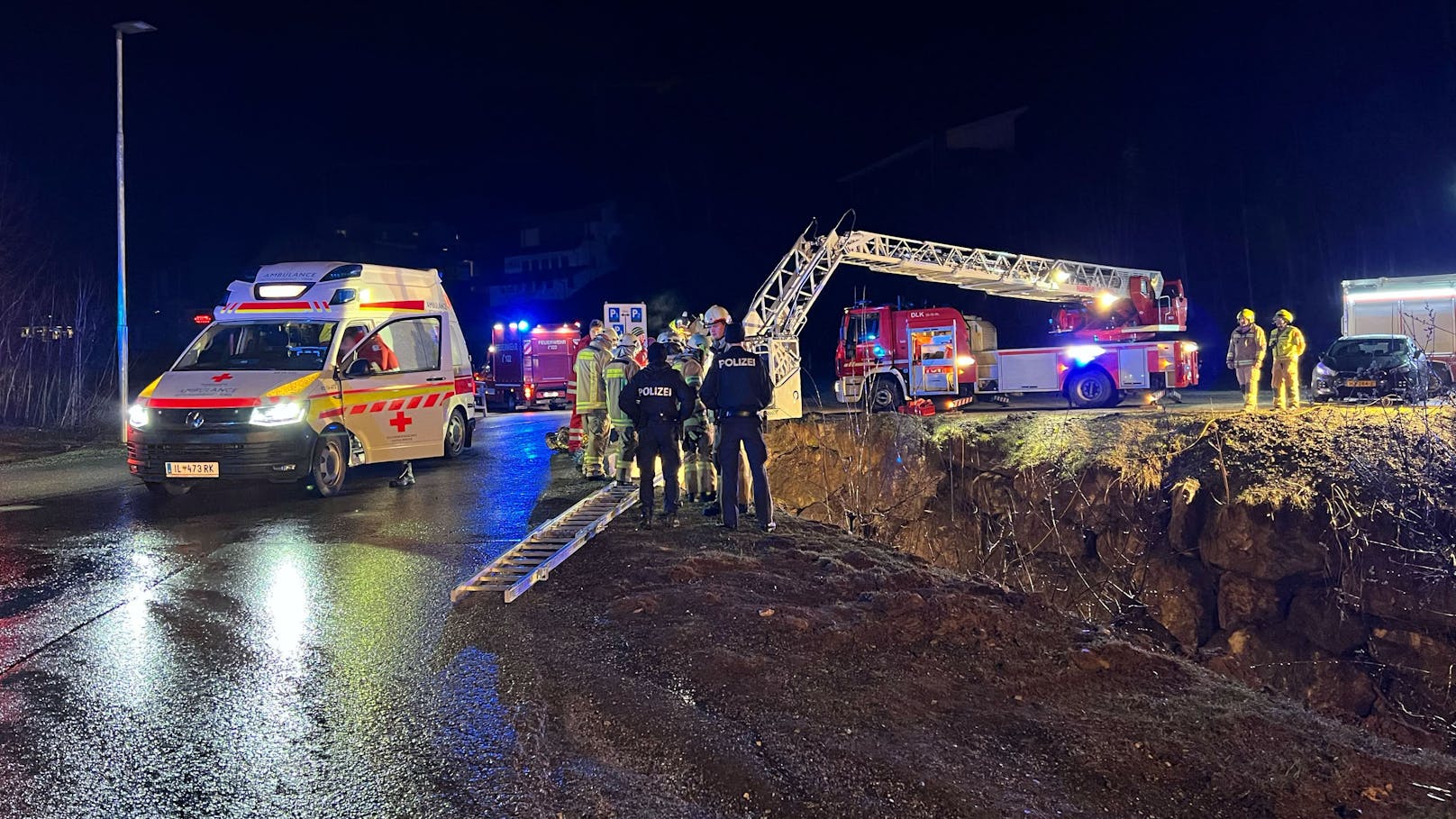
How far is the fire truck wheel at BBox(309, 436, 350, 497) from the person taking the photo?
9836 mm

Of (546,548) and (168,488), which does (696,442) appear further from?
(168,488)

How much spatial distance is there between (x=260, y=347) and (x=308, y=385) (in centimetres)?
121

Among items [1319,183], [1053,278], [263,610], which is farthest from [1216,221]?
[263,610]

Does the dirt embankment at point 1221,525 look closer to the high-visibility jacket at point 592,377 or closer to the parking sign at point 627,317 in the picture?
the high-visibility jacket at point 592,377

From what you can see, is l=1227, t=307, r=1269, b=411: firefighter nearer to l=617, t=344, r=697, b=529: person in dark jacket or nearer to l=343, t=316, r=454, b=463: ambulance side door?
l=617, t=344, r=697, b=529: person in dark jacket

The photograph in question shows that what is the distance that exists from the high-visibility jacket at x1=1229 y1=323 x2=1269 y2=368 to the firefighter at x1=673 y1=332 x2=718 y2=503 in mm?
10731

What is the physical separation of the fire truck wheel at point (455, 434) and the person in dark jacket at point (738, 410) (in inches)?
233

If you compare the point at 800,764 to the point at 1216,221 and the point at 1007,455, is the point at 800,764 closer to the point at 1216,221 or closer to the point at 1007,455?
the point at 1007,455

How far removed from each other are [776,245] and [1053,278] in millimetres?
31266

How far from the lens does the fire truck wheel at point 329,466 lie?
984cm

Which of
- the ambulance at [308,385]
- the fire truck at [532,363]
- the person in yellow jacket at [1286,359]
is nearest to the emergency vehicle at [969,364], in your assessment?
the person in yellow jacket at [1286,359]

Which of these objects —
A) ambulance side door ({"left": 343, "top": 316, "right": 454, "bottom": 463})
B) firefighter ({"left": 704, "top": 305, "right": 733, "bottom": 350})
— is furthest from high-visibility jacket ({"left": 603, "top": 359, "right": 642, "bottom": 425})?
ambulance side door ({"left": 343, "top": 316, "right": 454, "bottom": 463})

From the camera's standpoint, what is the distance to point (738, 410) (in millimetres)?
7754

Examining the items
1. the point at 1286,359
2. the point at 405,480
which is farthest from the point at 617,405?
the point at 1286,359
